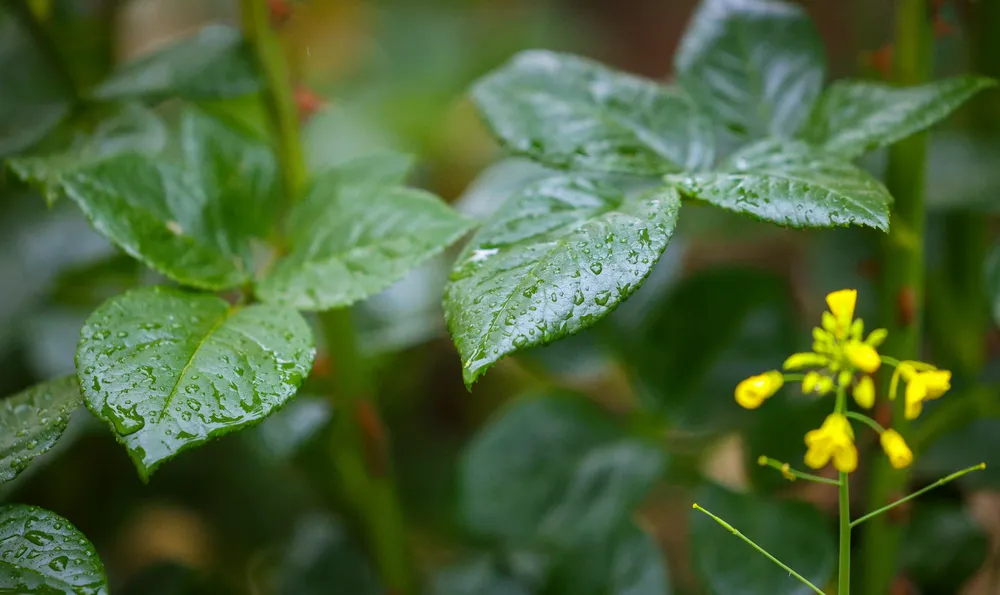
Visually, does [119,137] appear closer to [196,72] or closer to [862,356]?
[196,72]

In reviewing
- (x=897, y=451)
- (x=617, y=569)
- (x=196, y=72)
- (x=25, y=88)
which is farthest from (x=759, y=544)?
(x=25, y=88)

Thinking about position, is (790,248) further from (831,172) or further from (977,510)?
(831,172)

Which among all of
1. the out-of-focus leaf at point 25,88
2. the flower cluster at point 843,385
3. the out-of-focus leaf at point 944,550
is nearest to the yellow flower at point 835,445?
the flower cluster at point 843,385

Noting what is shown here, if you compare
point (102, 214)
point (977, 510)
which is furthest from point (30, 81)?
point (977, 510)

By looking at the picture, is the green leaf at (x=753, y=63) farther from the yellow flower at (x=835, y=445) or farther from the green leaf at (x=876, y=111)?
the yellow flower at (x=835, y=445)

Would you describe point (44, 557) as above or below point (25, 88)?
below

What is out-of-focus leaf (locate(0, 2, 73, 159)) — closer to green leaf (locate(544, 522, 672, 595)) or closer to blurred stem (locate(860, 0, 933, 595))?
green leaf (locate(544, 522, 672, 595))
